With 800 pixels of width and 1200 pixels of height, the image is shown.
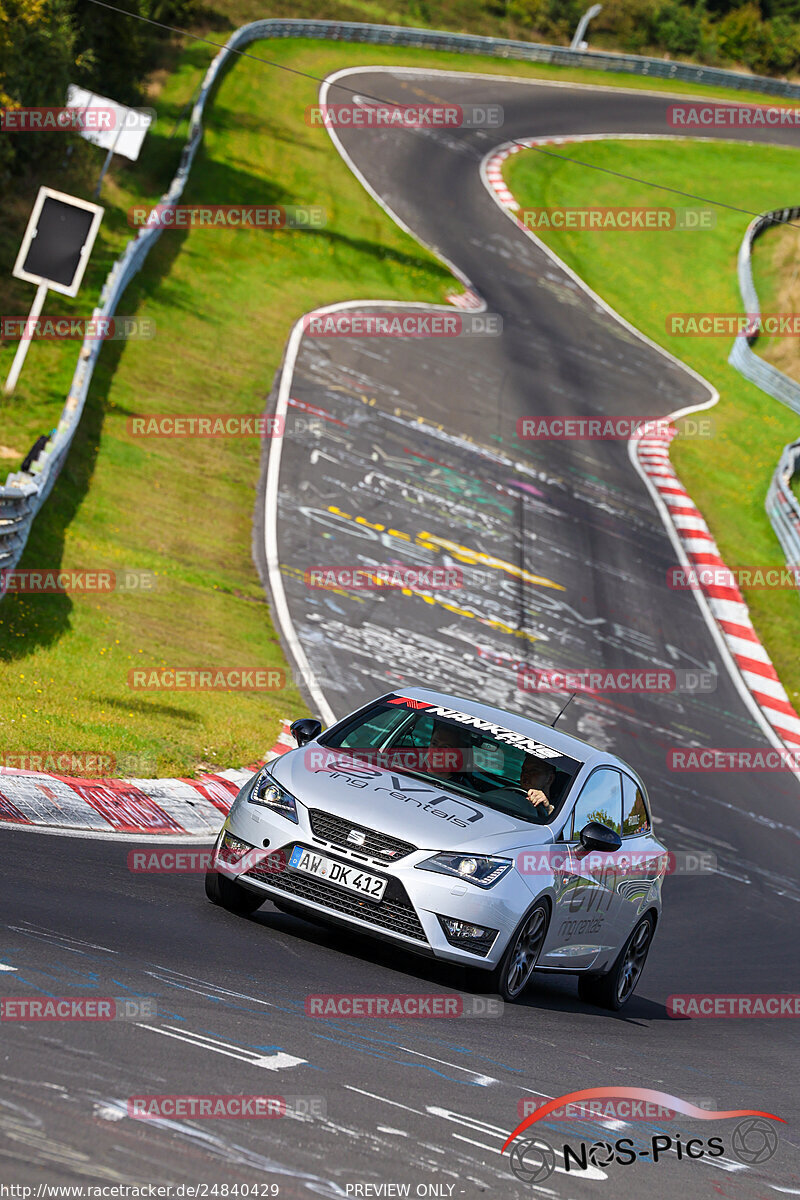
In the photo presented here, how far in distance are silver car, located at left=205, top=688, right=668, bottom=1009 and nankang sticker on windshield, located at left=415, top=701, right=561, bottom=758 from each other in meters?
0.01

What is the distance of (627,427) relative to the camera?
31047 millimetres

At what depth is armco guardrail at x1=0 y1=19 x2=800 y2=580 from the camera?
626 inches

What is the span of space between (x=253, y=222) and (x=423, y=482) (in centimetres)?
1480

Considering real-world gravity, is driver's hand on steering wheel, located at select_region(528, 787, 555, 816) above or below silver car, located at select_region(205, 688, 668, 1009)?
above

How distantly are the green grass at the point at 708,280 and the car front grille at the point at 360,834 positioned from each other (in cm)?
1449

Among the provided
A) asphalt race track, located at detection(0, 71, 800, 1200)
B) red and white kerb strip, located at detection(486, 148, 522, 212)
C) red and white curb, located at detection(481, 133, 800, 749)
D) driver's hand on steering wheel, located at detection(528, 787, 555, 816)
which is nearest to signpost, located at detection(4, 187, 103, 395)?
asphalt race track, located at detection(0, 71, 800, 1200)

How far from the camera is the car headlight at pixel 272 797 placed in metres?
8.37

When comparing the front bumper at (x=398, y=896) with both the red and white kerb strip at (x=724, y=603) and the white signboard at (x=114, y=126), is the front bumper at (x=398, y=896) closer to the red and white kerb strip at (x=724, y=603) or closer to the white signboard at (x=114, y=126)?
the red and white kerb strip at (x=724, y=603)

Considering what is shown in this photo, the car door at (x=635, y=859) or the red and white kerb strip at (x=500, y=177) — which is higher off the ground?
the red and white kerb strip at (x=500, y=177)

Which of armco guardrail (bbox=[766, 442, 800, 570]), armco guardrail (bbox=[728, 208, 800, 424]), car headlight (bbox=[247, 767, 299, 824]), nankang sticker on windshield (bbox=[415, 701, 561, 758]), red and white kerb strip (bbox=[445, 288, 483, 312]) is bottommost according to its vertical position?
car headlight (bbox=[247, 767, 299, 824])

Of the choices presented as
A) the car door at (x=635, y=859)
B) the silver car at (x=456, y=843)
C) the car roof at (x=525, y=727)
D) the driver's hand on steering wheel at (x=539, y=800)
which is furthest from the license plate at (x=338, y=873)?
the car door at (x=635, y=859)

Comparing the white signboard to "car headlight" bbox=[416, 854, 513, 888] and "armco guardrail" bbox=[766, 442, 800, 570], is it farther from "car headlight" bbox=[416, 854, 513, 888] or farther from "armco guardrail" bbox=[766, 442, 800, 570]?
"car headlight" bbox=[416, 854, 513, 888]

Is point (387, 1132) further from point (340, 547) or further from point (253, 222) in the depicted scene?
point (253, 222)

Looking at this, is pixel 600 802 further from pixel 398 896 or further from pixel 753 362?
pixel 753 362
